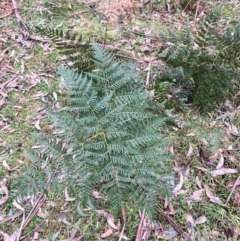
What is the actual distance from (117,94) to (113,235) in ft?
2.93

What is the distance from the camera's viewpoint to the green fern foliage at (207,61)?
238 cm

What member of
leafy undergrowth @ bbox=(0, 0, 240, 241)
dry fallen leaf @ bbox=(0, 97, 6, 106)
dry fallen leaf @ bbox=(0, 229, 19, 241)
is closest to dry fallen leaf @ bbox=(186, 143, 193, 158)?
leafy undergrowth @ bbox=(0, 0, 240, 241)

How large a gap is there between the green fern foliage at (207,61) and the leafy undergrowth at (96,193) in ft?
0.91

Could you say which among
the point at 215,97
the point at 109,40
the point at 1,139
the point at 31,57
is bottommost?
the point at 1,139

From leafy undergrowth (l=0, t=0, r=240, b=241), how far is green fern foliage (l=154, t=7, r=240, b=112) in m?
0.28

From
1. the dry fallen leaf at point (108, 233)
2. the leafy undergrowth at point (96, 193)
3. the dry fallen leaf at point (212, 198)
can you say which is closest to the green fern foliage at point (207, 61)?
the leafy undergrowth at point (96, 193)

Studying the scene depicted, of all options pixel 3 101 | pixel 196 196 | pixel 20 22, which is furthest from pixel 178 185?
pixel 20 22

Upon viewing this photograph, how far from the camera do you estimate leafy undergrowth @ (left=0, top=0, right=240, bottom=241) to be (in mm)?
2195

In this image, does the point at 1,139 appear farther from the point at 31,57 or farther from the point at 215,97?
the point at 215,97

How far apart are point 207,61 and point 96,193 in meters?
1.21

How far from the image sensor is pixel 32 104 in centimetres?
293

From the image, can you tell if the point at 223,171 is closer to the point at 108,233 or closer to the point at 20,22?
the point at 108,233

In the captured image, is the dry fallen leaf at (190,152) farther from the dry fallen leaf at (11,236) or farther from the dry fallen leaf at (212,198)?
the dry fallen leaf at (11,236)

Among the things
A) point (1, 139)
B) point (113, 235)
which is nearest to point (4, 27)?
point (1, 139)
